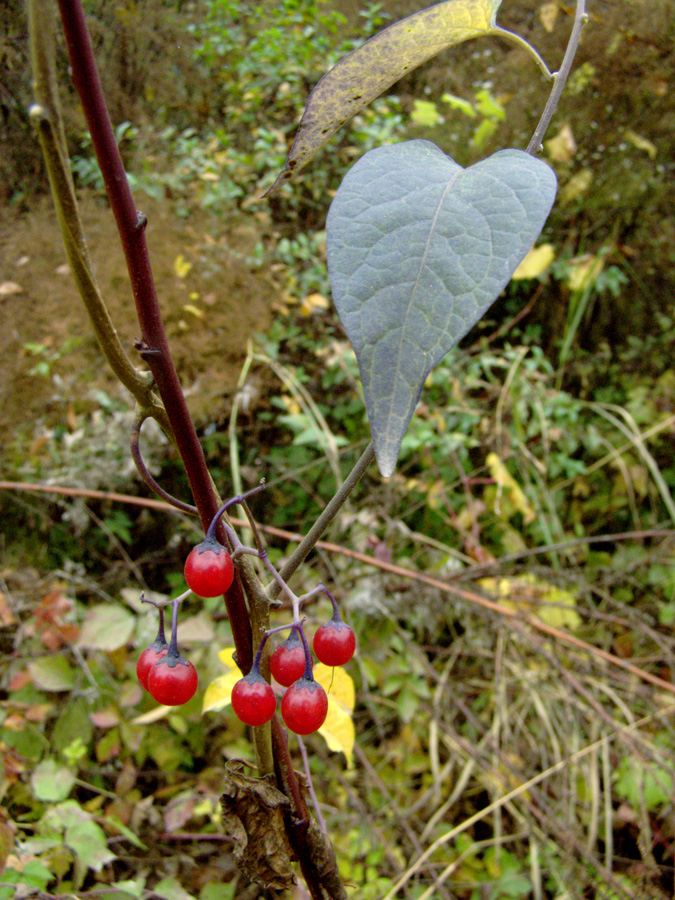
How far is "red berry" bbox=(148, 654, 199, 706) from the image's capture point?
0.92 ft

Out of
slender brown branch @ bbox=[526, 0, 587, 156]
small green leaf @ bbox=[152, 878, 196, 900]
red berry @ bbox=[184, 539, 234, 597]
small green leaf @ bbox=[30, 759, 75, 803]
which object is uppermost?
slender brown branch @ bbox=[526, 0, 587, 156]

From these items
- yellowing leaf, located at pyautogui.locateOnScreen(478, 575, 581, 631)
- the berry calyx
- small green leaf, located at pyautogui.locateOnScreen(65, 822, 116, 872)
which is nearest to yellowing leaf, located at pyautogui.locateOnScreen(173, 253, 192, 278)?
yellowing leaf, located at pyautogui.locateOnScreen(478, 575, 581, 631)

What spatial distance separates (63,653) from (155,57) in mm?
1161

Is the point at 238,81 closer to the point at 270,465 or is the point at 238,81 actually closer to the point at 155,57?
the point at 155,57

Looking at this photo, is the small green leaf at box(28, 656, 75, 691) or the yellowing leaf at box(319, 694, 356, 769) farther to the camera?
the small green leaf at box(28, 656, 75, 691)

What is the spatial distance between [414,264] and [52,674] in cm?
100

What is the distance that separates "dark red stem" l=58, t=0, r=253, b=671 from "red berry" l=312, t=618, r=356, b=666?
0.12 feet

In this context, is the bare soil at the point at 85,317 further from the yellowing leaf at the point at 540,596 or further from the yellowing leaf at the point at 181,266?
the yellowing leaf at the point at 540,596

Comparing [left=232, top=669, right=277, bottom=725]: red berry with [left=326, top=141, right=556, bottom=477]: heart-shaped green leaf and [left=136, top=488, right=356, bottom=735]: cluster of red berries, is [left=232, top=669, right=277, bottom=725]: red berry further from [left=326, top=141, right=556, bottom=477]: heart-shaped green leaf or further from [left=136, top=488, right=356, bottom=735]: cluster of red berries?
[left=326, top=141, right=556, bottom=477]: heart-shaped green leaf

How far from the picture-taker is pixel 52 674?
3.09 ft

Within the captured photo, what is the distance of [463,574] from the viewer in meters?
1.08

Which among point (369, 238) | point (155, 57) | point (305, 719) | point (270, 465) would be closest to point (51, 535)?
point (270, 465)

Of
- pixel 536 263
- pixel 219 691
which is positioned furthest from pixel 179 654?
pixel 536 263

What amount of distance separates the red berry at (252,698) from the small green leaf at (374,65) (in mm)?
214
